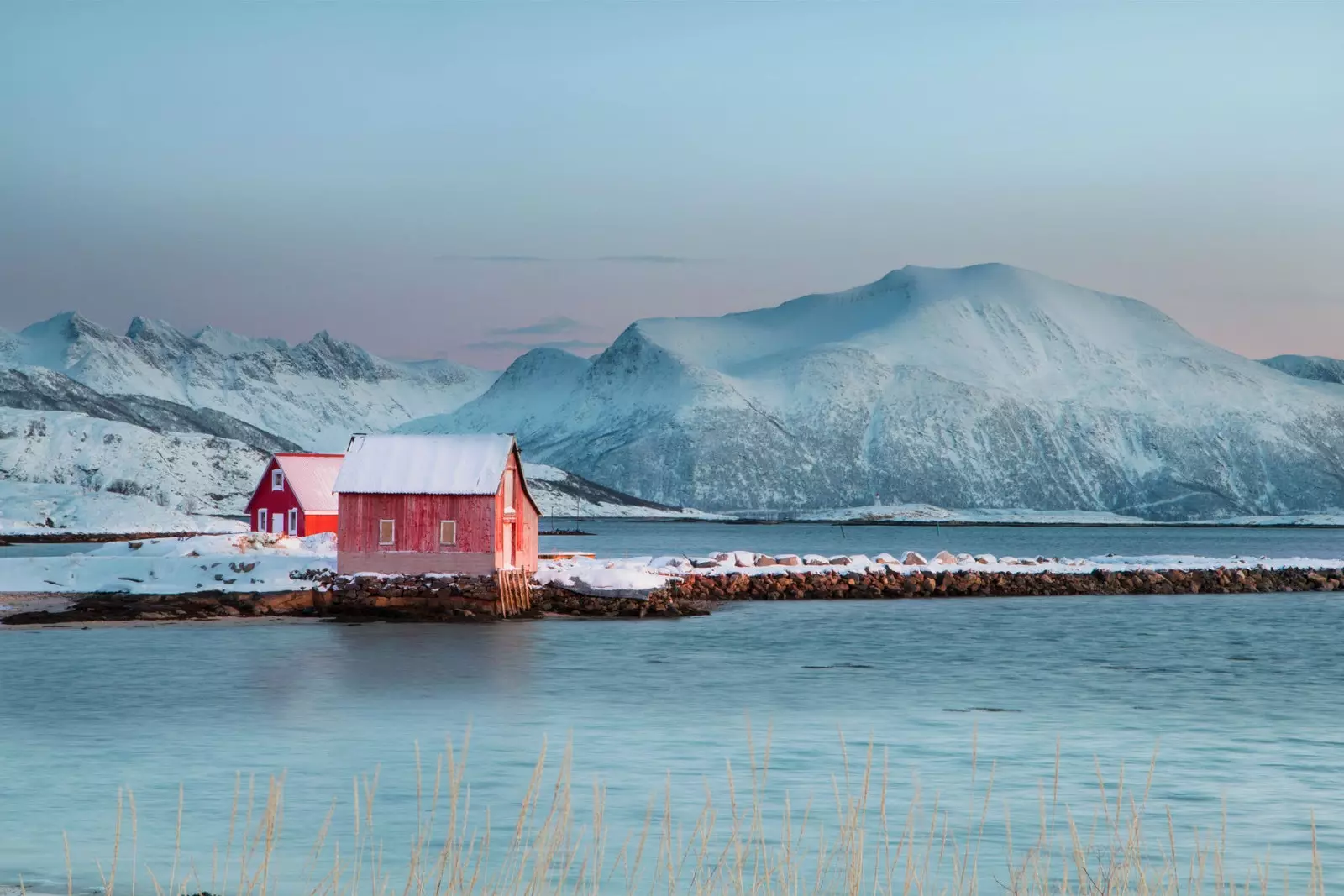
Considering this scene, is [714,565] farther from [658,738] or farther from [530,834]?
[530,834]

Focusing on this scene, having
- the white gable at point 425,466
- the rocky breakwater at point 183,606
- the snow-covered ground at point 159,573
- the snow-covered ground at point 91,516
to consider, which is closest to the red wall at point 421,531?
the white gable at point 425,466

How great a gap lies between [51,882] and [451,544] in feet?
148

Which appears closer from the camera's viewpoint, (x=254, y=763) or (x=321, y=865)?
(x=321, y=865)

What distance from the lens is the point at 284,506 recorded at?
9450 cm

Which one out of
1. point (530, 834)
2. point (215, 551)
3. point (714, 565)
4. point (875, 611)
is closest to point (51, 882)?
point (530, 834)

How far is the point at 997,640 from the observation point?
5206cm

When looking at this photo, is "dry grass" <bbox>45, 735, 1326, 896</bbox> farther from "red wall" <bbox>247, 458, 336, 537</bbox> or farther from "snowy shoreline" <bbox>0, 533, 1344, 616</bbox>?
"red wall" <bbox>247, 458, 336, 537</bbox>

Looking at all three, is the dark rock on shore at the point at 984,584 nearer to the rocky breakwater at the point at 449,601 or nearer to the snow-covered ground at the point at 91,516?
the rocky breakwater at the point at 449,601

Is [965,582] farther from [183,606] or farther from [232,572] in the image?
[183,606]

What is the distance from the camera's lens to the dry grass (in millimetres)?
14359

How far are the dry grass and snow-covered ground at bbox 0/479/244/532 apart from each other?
122 metres

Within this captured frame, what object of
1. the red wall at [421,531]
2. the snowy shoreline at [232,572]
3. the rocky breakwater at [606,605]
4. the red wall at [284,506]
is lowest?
the rocky breakwater at [606,605]

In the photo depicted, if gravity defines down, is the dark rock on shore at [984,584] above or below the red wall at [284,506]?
below

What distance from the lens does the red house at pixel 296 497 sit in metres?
93.1
